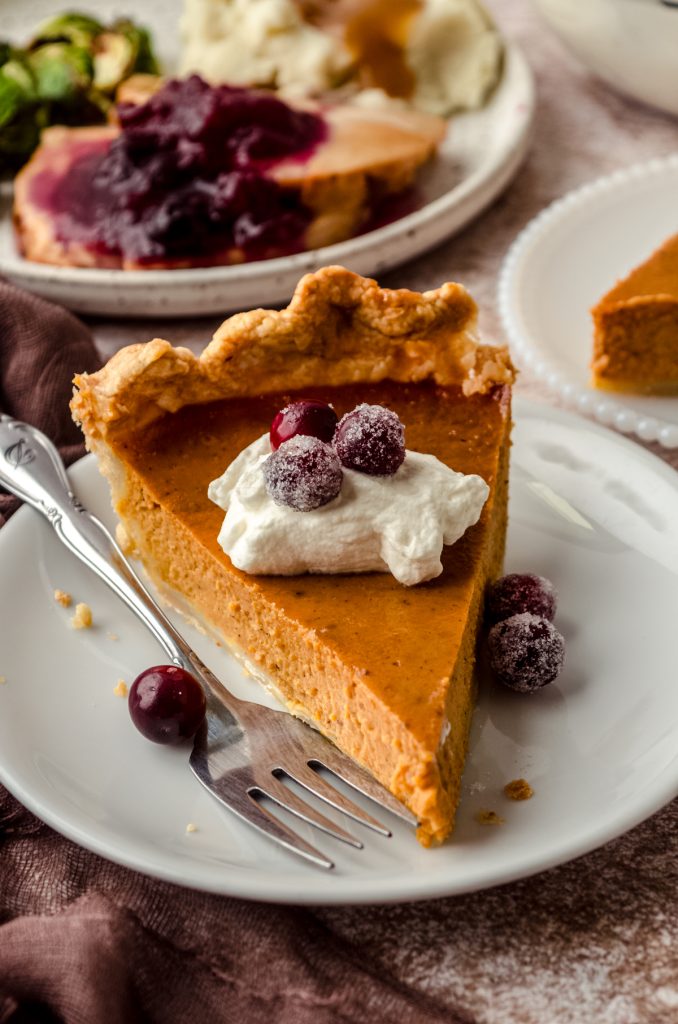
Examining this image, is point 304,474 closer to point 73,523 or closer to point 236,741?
point 236,741

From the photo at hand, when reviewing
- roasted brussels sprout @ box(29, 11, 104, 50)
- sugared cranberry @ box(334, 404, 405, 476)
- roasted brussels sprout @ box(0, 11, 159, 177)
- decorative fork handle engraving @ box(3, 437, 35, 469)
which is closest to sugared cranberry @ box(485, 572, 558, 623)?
sugared cranberry @ box(334, 404, 405, 476)

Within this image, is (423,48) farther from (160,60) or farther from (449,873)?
(449,873)

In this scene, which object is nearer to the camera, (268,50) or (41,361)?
(41,361)

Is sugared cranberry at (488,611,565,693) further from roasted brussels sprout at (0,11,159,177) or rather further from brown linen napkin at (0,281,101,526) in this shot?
roasted brussels sprout at (0,11,159,177)

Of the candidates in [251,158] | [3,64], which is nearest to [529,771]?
[251,158]

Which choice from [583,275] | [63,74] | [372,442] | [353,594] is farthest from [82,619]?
[63,74]

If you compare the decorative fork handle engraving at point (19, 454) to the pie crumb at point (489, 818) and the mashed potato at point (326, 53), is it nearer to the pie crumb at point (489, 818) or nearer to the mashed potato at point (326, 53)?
the pie crumb at point (489, 818)
